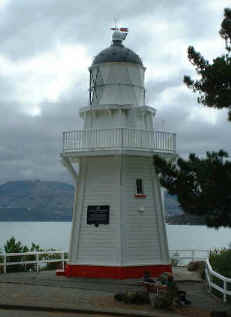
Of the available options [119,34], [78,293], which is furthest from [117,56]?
[78,293]

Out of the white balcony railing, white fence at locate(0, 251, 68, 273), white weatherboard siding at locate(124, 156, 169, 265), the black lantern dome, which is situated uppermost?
the black lantern dome

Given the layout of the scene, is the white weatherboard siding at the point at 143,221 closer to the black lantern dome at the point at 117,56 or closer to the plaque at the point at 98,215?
the plaque at the point at 98,215

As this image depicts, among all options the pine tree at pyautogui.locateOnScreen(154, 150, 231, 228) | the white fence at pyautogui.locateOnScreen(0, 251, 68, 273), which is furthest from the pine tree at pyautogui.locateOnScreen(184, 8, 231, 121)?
the white fence at pyautogui.locateOnScreen(0, 251, 68, 273)

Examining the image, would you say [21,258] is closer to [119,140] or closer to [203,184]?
[119,140]

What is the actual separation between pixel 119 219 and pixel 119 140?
3.06 m

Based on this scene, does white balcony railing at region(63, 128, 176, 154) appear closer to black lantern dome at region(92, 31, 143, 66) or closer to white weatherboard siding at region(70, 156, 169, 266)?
white weatherboard siding at region(70, 156, 169, 266)

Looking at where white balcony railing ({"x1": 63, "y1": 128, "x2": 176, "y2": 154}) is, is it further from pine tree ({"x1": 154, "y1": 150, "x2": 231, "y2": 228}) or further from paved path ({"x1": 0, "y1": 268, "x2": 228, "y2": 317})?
pine tree ({"x1": 154, "y1": 150, "x2": 231, "y2": 228})

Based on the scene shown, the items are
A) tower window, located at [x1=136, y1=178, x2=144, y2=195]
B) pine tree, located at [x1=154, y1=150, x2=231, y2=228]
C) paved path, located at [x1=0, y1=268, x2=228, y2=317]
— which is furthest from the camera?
tower window, located at [x1=136, y1=178, x2=144, y2=195]

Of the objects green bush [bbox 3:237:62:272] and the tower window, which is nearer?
the tower window

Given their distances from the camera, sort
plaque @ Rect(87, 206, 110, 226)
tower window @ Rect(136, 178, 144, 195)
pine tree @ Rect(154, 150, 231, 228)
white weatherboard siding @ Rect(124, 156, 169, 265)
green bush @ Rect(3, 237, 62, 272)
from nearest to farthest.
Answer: pine tree @ Rect(154, 150, 231, 228) < white weatherboard siding @ Rect(124, 156, 169, 265) < plaque @ Rect(87, 206, 110, 226) < tower window @ Rect(136, 178, 144, 195) < green bush @ Rect(3, 237, 62, 272)

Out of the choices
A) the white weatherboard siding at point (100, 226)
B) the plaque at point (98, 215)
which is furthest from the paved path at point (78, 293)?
the plaque at point (98, 215)

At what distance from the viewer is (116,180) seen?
20.0 m

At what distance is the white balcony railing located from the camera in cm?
1978

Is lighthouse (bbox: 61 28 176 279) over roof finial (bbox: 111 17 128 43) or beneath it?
beneath
